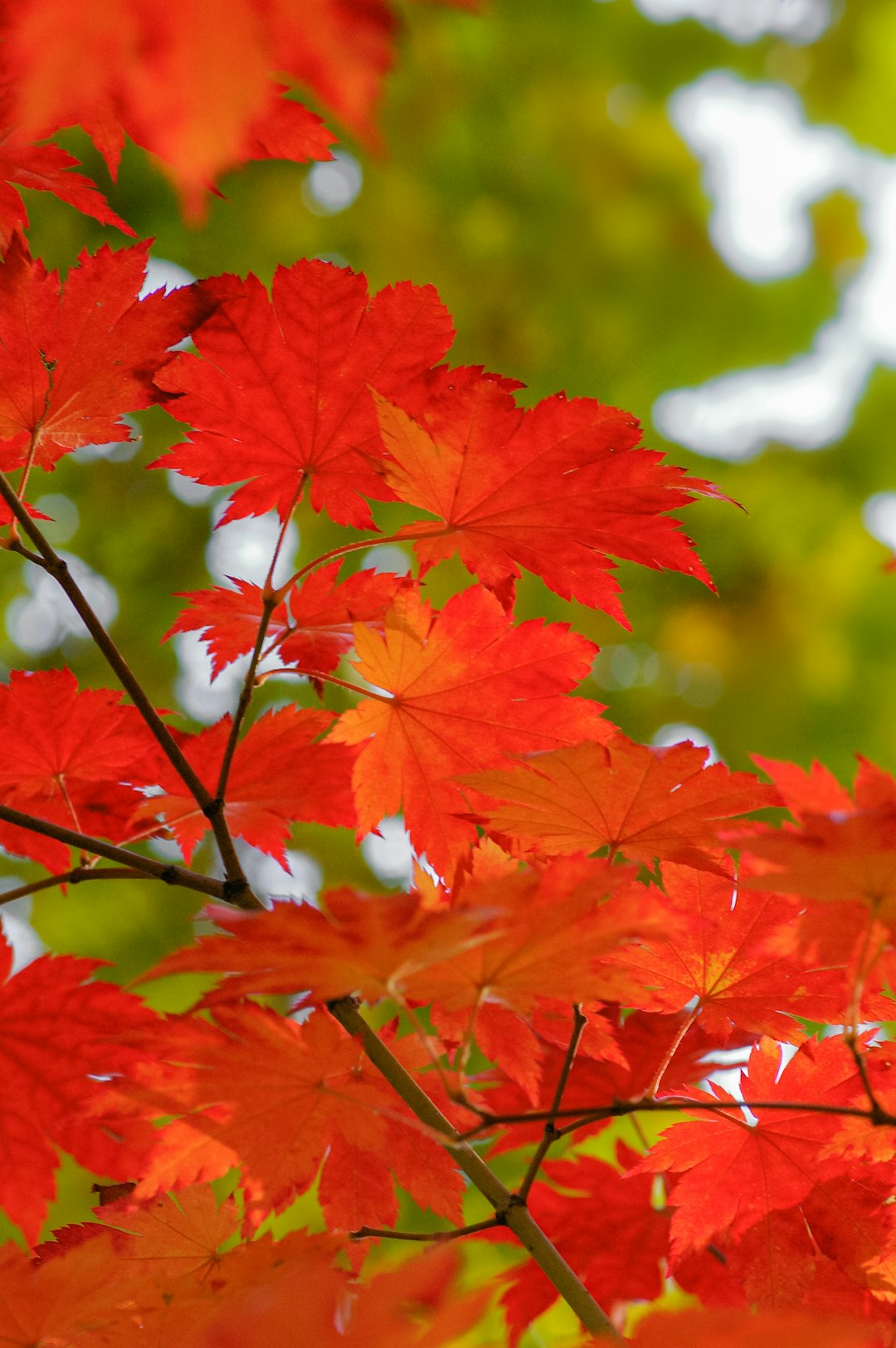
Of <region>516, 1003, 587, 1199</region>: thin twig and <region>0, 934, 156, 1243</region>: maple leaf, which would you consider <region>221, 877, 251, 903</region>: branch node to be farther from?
<region>516, 1003, 587, 1199</region>: thin twig

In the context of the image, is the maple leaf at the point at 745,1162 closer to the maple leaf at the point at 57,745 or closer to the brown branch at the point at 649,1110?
the brown branch at the point at 649,1110

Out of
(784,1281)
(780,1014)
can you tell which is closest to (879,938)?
(780,1014)

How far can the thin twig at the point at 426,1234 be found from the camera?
20.4 inches

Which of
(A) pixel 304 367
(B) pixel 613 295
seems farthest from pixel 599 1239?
(B) pixel 613 295

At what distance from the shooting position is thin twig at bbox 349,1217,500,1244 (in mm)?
517

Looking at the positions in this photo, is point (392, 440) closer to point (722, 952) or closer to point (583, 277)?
point (722, 952)

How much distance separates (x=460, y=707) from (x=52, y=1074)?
34 centimetres

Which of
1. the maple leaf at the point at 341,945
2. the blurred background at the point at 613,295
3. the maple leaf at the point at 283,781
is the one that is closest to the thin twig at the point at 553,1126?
the maple leaf at the point at 341,945

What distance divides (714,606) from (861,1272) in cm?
298

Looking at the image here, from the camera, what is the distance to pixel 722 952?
671mm

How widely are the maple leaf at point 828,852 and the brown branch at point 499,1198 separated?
21cm

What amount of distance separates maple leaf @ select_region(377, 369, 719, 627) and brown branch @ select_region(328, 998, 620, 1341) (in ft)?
1.10

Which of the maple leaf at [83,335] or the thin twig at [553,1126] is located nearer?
the thin twig at [553,1126]

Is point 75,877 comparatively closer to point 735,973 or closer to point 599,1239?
point 735,973
